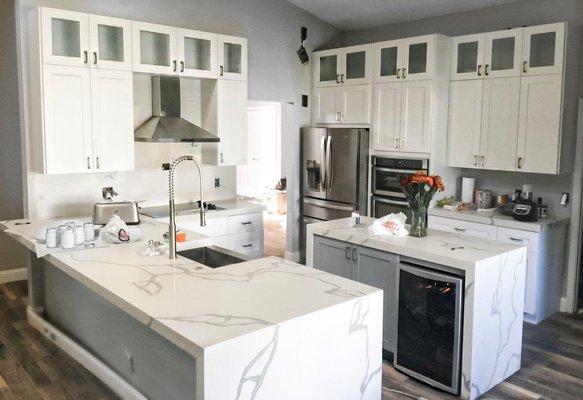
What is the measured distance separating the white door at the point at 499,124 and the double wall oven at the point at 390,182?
1.98 feet

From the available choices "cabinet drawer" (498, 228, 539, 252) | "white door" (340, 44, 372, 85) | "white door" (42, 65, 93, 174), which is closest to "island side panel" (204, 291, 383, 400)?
"cabinet drawer" (498, 228, 539, 252)

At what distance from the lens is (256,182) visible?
33.2 feet

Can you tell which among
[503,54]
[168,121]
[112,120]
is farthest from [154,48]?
[503,54]

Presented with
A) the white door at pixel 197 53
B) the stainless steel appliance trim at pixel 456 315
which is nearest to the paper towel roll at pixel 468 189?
the stainless steel appliance trim at pixel 456 315

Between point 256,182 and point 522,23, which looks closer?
point 522,23

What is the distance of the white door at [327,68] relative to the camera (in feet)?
19.9

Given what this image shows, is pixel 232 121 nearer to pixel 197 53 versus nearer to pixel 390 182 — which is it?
pixel 197 53

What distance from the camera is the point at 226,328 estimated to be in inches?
81.7

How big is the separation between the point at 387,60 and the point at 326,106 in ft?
3.20

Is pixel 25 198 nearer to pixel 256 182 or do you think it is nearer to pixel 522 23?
pixel 522 23

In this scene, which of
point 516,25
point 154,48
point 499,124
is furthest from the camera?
point 516,25

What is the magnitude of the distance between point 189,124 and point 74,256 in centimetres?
213

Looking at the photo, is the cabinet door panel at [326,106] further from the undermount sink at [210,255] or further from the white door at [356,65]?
the undermount sink at [210,255]

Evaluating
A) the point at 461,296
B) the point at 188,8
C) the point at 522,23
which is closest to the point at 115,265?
the point at 461,296
